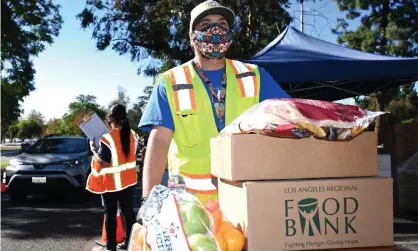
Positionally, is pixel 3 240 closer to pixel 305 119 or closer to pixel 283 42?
pixel 283 42

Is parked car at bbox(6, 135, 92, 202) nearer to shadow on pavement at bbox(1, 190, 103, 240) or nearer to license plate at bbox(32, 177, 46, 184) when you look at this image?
license plate at bbox(32, 177, 46, 184)

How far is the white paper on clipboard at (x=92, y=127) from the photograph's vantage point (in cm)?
601

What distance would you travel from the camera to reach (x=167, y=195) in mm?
1563

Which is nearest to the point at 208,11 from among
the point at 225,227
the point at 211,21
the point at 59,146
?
the point at 211,21

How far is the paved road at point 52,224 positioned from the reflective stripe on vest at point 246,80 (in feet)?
14.5

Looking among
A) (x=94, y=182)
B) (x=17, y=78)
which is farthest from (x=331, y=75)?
(x=17, y=78)

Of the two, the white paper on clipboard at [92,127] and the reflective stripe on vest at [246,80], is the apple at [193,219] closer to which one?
the reflective stripe on vest at [246,80]

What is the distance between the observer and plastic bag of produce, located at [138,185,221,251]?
1439 mm

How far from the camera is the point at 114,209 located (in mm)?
5391

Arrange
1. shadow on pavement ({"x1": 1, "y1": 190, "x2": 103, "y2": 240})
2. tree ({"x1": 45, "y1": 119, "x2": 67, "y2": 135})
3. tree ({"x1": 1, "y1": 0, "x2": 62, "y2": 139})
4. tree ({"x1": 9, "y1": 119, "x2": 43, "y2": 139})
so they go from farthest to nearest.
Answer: tree ({"x1": 9, "y1": 119, "x2": 43, "y2": 139}) < tree ({"x1": 45, "y1": 119, "x2": 67, "y2": 135}) < tree ({"x1": 1, "y1": 0, "x2": 62, "y2": 139}) < shadow on pavement ({"x1": 1, "y1": 190, "x2": 103, "y2": 240})

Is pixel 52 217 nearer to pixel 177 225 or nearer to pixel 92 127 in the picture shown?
pixel 92 127

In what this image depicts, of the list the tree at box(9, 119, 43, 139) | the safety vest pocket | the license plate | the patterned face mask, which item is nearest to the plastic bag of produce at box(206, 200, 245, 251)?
the safety vest pocket

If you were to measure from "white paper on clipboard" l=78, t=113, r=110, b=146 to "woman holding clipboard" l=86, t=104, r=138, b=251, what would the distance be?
0.49 meters

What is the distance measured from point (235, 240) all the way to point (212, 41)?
109cm
